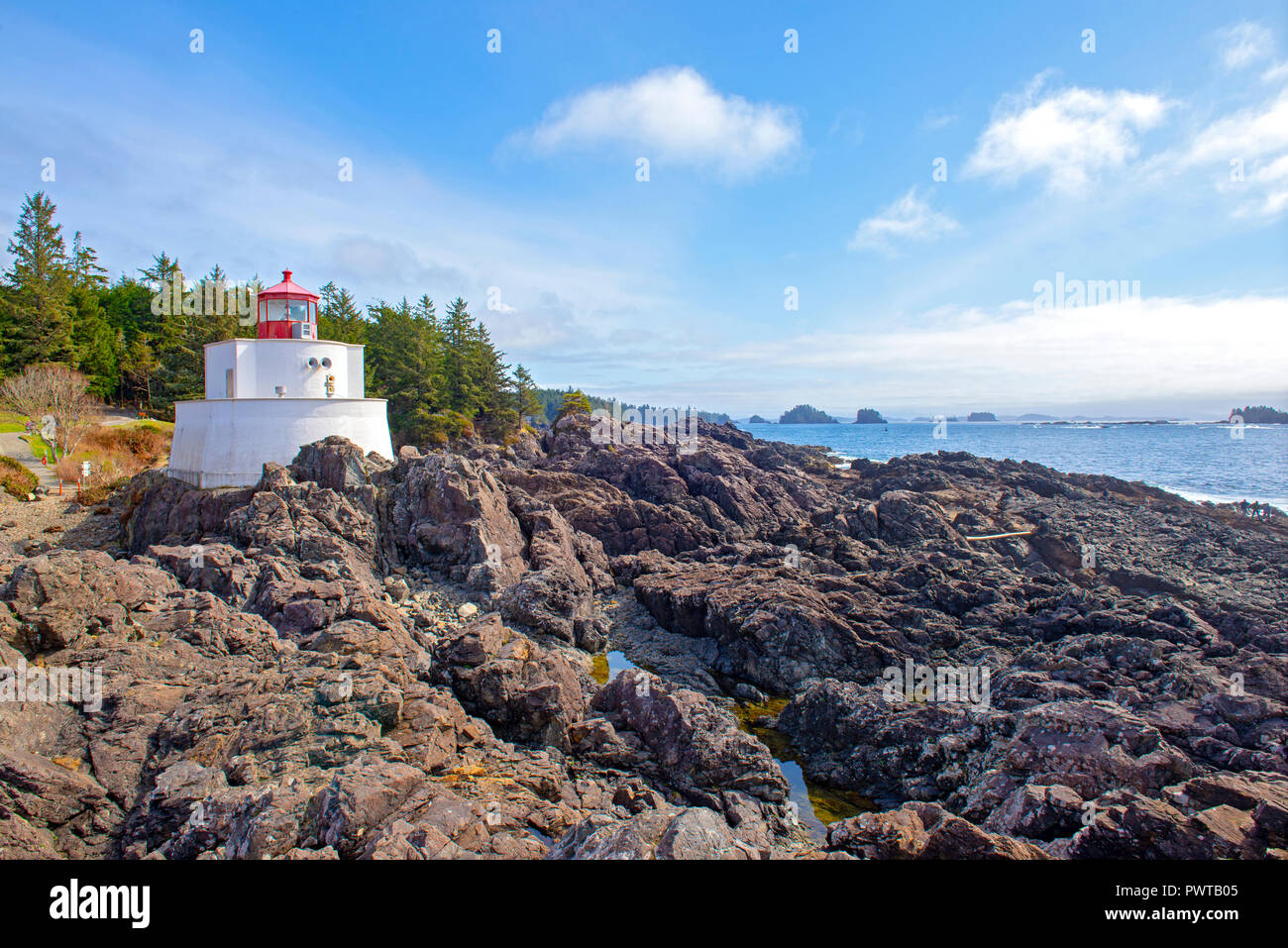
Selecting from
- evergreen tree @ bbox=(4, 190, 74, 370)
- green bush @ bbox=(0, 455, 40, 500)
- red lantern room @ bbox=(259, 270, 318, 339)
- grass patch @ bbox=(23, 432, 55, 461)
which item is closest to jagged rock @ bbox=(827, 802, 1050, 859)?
red lantern room @ bbox=(259, 270, 318, 339)

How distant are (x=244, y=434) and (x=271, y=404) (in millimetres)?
1536

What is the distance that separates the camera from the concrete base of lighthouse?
75.1 ft

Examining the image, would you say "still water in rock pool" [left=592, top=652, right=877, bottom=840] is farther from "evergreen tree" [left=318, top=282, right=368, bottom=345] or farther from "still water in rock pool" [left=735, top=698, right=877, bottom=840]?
"evergreen tree" [left=318, top=282, right=368, bottom=345]

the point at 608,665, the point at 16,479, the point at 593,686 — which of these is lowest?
the point at 608,665

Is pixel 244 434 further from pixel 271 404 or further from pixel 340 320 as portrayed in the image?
pixel 340 320

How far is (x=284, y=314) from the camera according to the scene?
25.4m

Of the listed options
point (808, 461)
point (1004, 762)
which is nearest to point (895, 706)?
point (1004, 762)

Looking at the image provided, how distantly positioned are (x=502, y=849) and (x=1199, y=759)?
11001mm

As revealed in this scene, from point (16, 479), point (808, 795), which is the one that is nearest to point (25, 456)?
point (16, 479)

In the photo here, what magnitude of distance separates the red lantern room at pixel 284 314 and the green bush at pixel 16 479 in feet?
40.5

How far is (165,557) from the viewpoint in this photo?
1509 centimetres
